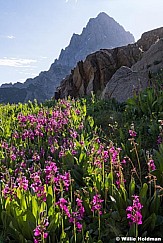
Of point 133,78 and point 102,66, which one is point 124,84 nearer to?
point 133,78

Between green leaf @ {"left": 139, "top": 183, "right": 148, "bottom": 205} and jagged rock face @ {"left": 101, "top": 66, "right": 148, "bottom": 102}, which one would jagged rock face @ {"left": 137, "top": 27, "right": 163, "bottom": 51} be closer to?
jagged rock face @ {"left": 101, "top": 66, "right": 148, "bottom": 102}

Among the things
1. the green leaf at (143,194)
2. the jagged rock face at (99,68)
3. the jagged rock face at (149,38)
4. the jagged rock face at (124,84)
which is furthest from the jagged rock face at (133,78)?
the jagged rock face at (149,38)

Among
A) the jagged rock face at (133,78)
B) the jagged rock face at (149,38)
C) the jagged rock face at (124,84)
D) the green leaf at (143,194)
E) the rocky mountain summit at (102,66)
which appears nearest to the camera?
the green leaf at (143,194)

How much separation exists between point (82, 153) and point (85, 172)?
1.19ft

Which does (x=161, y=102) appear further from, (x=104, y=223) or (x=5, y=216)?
(x=5, y=216)

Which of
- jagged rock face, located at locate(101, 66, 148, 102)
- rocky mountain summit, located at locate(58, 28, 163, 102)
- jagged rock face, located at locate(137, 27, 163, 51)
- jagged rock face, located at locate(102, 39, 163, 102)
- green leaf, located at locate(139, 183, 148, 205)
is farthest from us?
jagged rock face, located at locate(137, 27, 163, 51)

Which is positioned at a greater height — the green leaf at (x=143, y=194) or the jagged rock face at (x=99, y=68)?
the jagged rock face at (x=99, y=68)

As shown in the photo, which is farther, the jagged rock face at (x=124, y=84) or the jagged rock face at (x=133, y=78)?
the jagged rock face at (x=133, y=78)

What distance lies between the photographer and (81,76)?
91.7ft

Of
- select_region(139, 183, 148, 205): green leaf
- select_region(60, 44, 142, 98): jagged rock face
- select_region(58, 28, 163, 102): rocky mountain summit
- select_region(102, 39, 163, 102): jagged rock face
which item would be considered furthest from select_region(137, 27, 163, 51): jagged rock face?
select_region(139, 183, 148, 205): green leaf

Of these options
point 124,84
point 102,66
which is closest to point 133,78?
point 124,84

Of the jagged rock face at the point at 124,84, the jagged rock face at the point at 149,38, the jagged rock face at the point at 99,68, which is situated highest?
the jagged rock face at the point at 149,38

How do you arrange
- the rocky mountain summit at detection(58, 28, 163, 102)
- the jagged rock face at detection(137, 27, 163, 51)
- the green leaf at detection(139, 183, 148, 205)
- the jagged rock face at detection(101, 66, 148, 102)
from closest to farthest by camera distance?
the green leaf at detection(139, 183, 148, 205), the jagged rock face at detection(101, 66, 148, 102), the rocky mountain summit at detection(58, 28, 163, 102), the jagged rock face at detection(137, 27, 163, 51)

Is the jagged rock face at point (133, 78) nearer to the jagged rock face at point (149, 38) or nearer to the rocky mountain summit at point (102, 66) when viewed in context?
the rocky mountain summit at point (102, 66)
